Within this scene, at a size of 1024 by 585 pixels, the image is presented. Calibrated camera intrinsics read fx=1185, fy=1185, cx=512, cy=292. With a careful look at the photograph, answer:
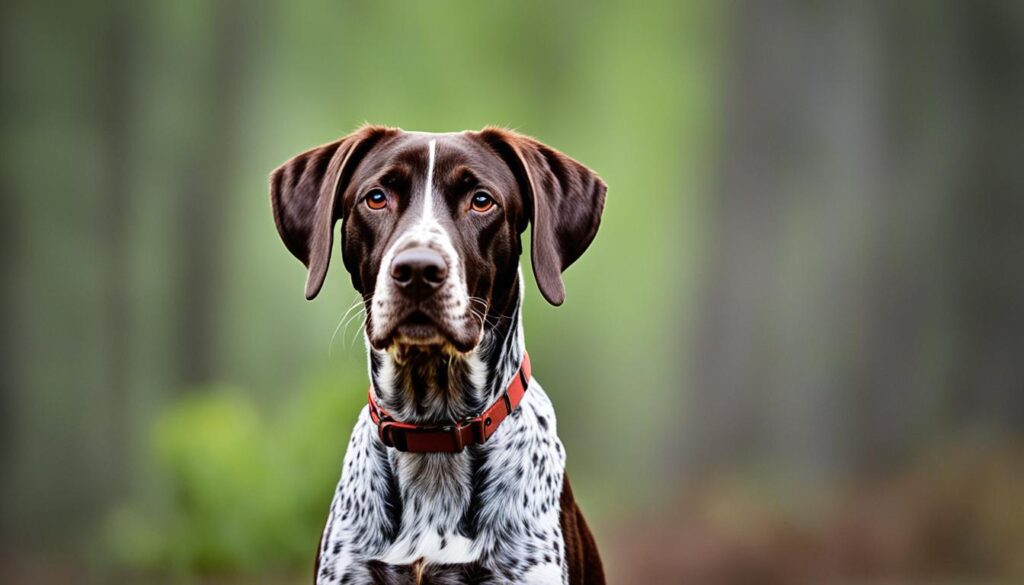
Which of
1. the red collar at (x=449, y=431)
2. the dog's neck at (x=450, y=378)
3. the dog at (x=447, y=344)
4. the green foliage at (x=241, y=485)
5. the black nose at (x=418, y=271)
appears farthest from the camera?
the green foliage at (x=241, y=485)

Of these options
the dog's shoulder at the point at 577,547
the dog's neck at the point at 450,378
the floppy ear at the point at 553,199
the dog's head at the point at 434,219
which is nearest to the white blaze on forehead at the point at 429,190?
the dog's head at the point at 434,219

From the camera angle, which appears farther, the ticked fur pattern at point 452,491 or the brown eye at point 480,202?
the brown eye at point 480,202

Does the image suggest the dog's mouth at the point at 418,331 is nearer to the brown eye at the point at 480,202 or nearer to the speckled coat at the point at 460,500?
the speckled coat at the point at 460,500

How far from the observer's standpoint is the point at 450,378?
3.67 m

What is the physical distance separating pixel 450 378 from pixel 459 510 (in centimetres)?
41

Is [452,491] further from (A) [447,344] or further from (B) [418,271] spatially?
(B) [418,271]

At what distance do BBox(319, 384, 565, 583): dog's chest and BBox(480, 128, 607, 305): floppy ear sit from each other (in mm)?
512

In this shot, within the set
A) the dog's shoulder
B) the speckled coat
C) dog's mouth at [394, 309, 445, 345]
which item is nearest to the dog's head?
dog's mouth at [394, 309, 445, 345]

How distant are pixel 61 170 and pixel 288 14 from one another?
2701 mm

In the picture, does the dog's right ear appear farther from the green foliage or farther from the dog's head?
the green foliage

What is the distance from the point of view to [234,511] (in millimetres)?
8391

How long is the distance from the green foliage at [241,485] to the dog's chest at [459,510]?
4.19 meters

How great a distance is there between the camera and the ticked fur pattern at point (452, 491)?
3.44m

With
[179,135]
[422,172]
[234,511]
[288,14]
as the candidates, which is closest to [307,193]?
[422,172]
